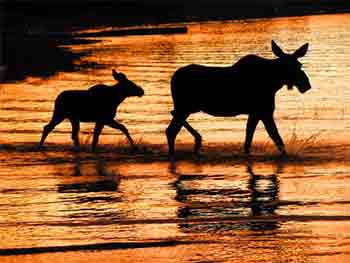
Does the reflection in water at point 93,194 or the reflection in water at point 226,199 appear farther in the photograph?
the reflection in water at point 93,194

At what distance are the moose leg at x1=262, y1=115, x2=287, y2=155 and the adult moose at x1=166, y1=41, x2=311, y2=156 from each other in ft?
0.04

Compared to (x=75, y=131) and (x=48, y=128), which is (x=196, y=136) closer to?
(x=75, y=131)

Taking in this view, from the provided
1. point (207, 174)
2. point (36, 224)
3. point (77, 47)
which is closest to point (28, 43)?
point (77, 47)

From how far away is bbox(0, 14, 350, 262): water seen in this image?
12712mm

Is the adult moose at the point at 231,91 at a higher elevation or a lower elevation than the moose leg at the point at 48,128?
higher

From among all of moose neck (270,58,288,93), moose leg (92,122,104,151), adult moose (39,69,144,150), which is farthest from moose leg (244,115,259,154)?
moose leg (92,122,104,151)

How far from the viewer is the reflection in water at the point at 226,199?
13875mm

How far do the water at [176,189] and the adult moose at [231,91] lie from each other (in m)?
0.45

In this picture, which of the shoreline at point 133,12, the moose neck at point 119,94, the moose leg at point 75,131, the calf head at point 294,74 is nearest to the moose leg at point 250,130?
the calf head at point 294,74

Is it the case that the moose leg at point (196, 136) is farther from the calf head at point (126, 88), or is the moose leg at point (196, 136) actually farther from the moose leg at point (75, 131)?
the moose leg at point (75, 131)

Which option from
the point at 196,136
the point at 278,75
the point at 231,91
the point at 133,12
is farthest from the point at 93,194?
the point at 133,12

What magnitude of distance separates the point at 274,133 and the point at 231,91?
871mm

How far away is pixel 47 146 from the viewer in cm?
2197

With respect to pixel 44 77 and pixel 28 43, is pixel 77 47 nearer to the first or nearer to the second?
pixel 28 43
